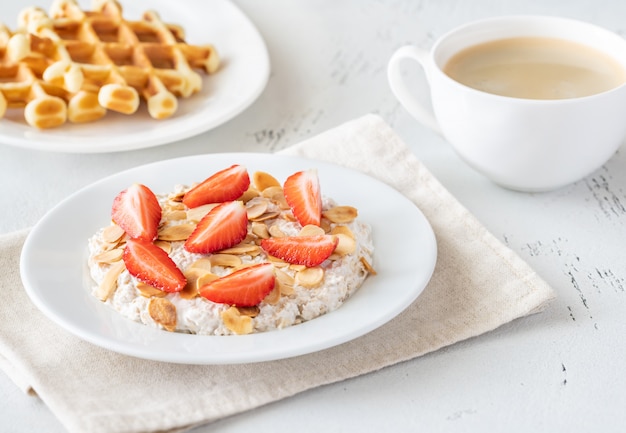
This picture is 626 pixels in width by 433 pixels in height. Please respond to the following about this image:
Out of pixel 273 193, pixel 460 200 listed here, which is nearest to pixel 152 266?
pixel 273 193

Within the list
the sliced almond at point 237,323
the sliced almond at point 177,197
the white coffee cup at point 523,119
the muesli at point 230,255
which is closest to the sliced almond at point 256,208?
the muesli at point 230,255

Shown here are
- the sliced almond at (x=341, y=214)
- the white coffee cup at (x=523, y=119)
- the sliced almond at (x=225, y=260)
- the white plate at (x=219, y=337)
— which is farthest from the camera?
the white coffee cup at (x=523, y=119)

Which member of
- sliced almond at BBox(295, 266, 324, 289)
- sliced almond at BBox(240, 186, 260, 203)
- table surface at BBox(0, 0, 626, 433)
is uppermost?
sliced almond at BBox(240, 186, 260, 203)

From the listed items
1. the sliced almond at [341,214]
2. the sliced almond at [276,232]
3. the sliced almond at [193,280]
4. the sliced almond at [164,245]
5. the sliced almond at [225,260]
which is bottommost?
the sliced almond at [341,214]

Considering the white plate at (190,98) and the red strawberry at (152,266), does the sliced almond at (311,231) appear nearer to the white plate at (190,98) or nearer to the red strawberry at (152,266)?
the red strawberry at (152,266)

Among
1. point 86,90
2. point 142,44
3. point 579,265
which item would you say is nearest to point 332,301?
point 579,265

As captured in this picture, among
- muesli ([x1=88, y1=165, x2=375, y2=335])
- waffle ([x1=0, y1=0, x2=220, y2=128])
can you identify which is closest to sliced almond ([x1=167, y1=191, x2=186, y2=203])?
muesli ([x1=88, y1=165, x2=375, y2=335])

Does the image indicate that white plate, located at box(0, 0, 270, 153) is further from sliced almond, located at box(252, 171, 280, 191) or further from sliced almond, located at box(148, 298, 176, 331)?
sliced almond, located at box(148, 298, 176, 331)
